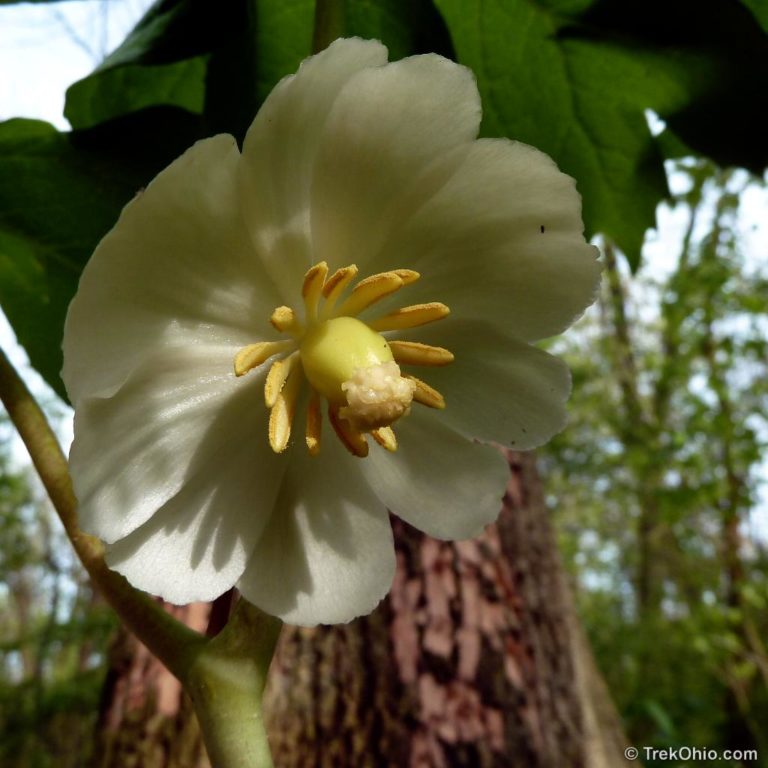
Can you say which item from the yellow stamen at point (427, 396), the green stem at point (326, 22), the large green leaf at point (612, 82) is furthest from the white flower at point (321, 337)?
the large green leaf at point (612, 82)

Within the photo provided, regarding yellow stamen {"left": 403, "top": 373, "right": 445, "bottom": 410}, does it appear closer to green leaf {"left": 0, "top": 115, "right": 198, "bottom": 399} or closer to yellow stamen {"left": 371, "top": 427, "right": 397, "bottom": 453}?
yellow stamen {"left": 371, "top": 427, "right": 397, "bottom": 453}

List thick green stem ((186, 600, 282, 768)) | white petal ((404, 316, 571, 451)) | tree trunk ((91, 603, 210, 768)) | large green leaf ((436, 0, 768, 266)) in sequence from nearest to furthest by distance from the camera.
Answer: thick green stem ((186, 600, 282, 768)) → white petal ((404, 316, 571, 451)) → large green leaf ((436, 0, 768, 266)) → tree trunk ((91, 603, 210, 768))

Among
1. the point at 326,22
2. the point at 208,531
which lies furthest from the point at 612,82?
the point at 208,531

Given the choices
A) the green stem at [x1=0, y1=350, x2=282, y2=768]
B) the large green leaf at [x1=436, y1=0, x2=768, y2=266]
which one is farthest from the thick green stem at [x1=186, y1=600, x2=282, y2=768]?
the large green leaf at [x1=436, y1=0, x2=768, y2=266]

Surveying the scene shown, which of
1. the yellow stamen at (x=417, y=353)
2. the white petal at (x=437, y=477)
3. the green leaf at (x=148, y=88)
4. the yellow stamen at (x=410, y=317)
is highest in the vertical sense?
the green leaf at (x=148, y=88)

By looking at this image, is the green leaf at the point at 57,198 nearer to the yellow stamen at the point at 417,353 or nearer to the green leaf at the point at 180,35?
the green leaf at the point at 180,35

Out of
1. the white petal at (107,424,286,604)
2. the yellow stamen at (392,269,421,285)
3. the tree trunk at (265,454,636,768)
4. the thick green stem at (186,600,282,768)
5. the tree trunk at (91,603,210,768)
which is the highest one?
the yellow stamen at (392,269,421,285)

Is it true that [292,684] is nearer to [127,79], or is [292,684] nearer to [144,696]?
[144,696]
